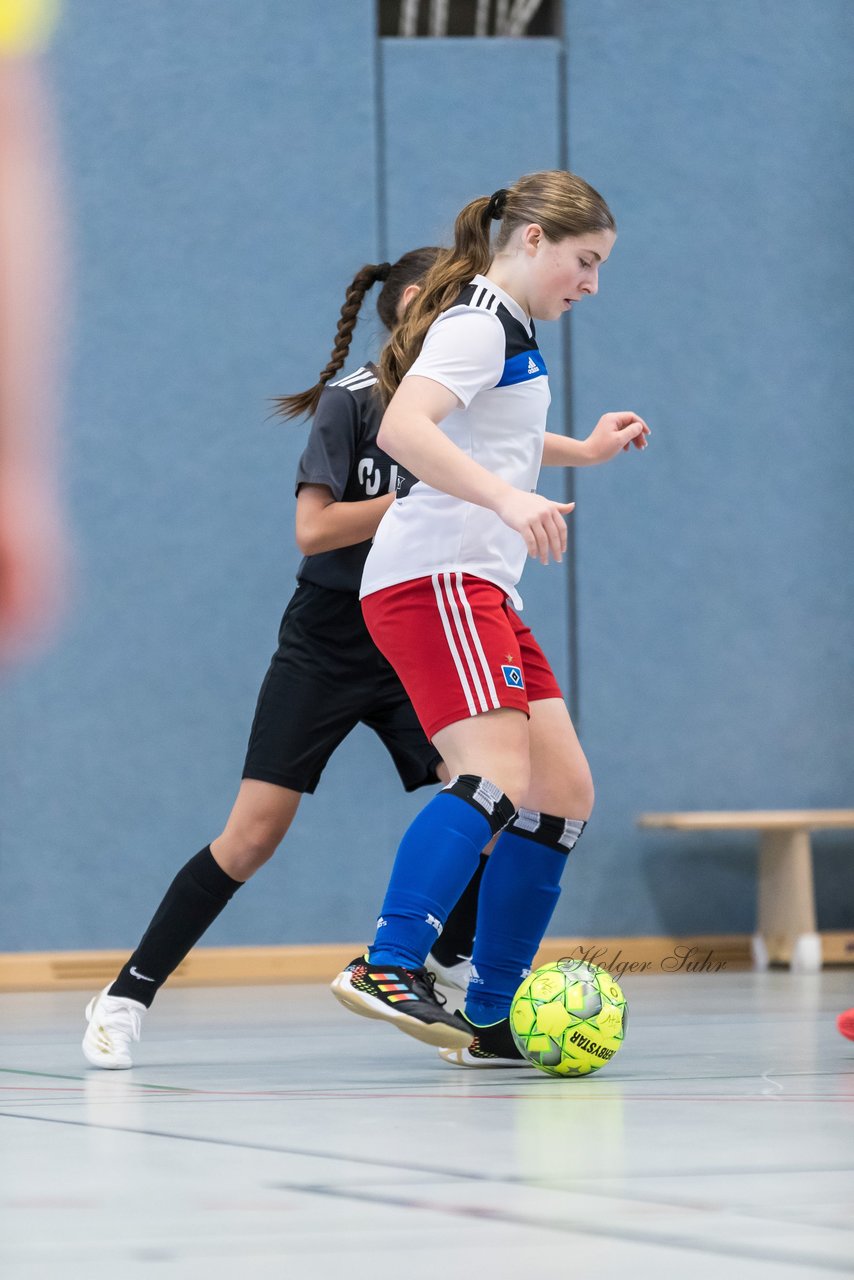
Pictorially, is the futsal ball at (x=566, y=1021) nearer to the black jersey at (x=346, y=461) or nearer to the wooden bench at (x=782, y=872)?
the black jersey at (x=346, y=461)

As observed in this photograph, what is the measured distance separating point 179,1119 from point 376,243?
417cm

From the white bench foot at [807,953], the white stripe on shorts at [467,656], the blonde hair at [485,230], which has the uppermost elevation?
the blonde hair at [485,230]

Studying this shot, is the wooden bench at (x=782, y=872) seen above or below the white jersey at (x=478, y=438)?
below

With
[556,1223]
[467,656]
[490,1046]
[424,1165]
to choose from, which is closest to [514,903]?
[490,1046]

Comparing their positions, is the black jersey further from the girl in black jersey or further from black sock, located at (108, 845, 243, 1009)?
black sock, located at (108, 845, 243, 1009)

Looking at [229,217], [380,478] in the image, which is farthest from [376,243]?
[380,478]

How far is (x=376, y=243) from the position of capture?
19.7 feet

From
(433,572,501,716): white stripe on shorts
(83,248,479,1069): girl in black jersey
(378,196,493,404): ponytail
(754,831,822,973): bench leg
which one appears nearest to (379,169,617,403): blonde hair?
(378,196,493,404): ponytail

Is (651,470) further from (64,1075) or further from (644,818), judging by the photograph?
(64,1075)

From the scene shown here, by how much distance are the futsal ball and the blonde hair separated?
37.3 inches

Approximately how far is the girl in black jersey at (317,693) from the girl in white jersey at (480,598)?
0.18 m

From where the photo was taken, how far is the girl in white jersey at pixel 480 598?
2648 mm

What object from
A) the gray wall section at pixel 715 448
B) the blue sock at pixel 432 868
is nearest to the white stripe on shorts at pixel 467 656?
the blue sock at pixel 432 868

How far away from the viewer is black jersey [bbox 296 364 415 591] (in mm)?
3504
